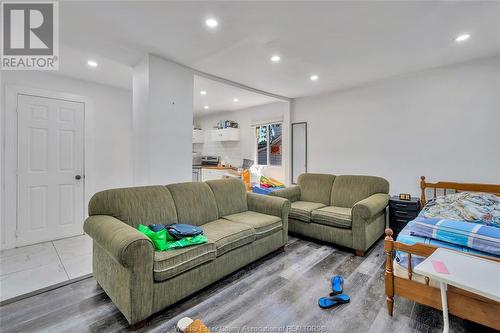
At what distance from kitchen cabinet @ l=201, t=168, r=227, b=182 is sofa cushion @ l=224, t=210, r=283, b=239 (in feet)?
9.99

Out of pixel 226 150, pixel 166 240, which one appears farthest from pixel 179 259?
pixel 226 150

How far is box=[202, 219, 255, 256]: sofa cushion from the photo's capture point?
7.14ft

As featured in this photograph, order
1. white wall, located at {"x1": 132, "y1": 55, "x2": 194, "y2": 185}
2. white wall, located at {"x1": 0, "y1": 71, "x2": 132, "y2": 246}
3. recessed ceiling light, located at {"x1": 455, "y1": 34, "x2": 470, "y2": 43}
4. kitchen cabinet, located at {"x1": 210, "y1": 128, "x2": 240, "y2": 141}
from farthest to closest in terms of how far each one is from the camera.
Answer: kitchen cabinet, located at {"x1": 210, "y1": 128, "x2": 240, "y2": 141}
white wall, located at {"x1": 0, "y1": 71, "x2": 132, "y2": 246}
white wall, located at {"x1": 132, "y1": 55, "x2": 194, "y2": 185}
recessed ceiling light, located at {"x1": 455, "y1": 34, "x2": 470, "y2": 43}

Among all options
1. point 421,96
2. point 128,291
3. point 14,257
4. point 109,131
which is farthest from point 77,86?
point 421,96

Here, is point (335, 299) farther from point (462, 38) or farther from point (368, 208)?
point (462, 38)

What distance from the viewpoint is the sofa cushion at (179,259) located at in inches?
68.0

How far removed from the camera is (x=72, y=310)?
1847 mm

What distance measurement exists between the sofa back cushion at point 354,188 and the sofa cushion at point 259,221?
1.27m

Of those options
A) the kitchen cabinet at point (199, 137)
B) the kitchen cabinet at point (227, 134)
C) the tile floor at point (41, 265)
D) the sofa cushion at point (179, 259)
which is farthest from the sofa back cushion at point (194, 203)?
the kitchen cabinet at point (199, 137)

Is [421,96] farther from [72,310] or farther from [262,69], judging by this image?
[72,310]

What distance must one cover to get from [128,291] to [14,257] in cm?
241

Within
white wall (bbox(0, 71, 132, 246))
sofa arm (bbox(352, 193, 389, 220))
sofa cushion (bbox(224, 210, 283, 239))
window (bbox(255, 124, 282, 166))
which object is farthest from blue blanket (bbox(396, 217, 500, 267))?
white wall (bbox(0, 71, 132, 246))

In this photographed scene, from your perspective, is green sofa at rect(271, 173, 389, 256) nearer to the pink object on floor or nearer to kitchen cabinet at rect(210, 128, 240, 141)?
the pink object on floor

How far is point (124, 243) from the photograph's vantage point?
1564 millimetres
